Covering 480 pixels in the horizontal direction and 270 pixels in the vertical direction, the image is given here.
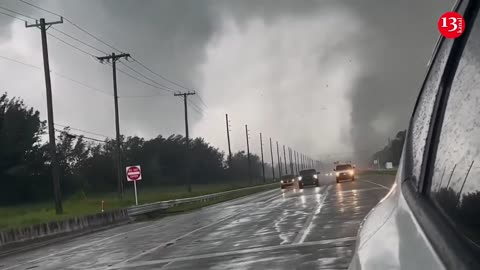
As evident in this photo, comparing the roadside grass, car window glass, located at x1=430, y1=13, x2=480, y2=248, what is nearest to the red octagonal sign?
the roadside grass

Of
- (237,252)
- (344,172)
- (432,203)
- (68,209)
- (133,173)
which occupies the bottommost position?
(237,252)

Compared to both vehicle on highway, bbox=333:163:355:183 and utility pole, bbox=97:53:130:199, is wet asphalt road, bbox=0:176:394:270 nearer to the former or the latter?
utility pole, bbox=97:53:130:199

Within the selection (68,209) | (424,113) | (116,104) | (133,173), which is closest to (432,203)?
(424,113)

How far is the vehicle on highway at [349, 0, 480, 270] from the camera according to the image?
5.75ft

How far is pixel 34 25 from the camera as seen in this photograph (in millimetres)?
37469

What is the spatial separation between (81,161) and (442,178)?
4183 inches

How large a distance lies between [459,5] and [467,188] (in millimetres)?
644

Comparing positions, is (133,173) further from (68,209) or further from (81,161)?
(81,161)

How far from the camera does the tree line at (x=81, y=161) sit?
71.5m

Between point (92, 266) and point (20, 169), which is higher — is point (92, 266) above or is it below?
below

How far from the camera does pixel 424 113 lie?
2803 millimetres

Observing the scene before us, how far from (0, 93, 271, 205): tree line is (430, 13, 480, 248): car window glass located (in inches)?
1848

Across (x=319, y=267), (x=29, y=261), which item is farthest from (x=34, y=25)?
(x=319, y=267)

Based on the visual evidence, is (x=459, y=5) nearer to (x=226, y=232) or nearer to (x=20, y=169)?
(x=226, y=232)
